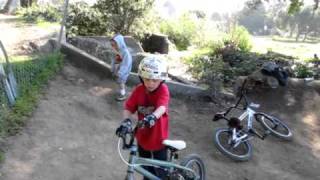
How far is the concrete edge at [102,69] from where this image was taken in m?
10.4

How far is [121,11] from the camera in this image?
47.9ft

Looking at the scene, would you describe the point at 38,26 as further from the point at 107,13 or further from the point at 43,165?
the point at 43,165

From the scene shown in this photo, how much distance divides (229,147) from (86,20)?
26.9ft

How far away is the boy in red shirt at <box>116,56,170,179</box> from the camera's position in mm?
4309

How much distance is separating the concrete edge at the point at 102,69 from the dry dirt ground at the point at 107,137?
8.4 inches

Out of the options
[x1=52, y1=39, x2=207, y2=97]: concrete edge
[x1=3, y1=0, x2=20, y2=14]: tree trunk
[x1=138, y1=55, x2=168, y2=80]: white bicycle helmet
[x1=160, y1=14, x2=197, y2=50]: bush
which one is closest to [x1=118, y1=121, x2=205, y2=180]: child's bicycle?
[x1=138, y1=55, x2=168, y2=80]: white bicycle helmet

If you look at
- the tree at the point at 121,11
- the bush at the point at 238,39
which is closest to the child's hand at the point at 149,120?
the tree at the point at 121,11

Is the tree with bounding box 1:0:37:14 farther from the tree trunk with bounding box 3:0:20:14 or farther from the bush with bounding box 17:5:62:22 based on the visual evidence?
the bush with bounding box 17:5:62:22

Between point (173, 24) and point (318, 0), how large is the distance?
627 centimetres

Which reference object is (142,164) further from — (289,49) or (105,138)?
(289,49)

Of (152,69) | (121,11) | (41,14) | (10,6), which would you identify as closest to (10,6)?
(10,6)

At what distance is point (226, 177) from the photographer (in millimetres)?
6906

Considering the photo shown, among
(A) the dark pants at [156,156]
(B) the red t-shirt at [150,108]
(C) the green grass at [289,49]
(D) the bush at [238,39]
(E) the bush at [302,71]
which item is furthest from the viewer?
(C) the green grass at [289,49]

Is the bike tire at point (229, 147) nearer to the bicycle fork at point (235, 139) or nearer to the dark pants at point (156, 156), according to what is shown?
the bicycle fork at point (235, 139)
